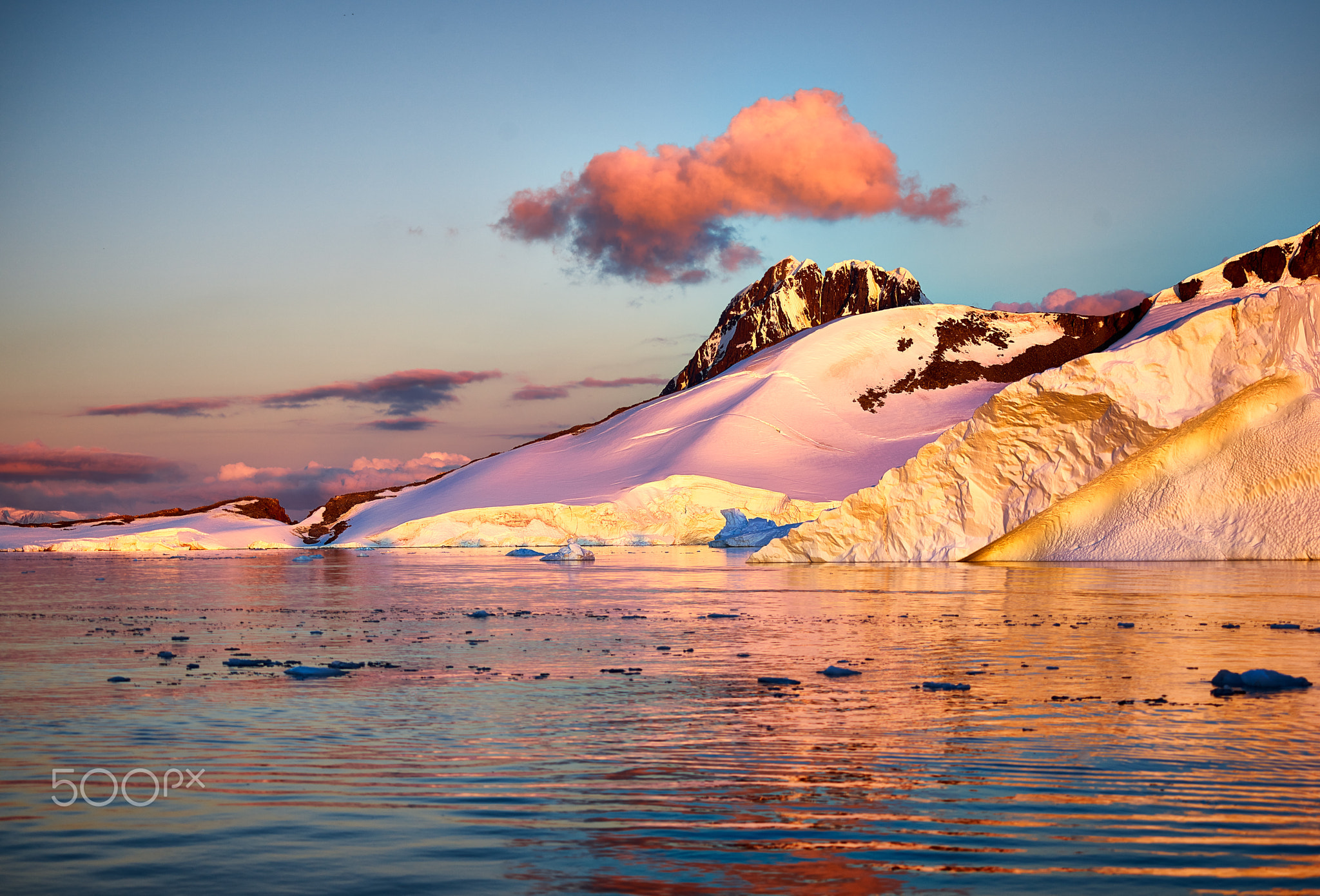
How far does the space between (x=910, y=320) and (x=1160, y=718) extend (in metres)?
109

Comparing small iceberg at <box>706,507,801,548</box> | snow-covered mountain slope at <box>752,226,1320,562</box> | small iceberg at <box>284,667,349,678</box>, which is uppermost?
→ snow-covered mountain slope at <box>752,226,1320,562</box>

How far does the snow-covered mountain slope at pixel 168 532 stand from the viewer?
67.9 metres

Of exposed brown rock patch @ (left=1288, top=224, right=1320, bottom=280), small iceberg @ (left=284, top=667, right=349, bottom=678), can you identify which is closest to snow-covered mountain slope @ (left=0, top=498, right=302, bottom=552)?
small iceberg @ (left=284, top=667, right=349, bottom=678)

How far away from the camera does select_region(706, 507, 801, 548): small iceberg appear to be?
51.5 metres

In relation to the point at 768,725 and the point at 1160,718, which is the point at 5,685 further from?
the point at 1160,718

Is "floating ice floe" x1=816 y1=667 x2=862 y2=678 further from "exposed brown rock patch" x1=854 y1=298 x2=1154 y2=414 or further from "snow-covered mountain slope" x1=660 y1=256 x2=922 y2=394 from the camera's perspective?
"snow-covered mountain slope" x1=660 y1=256 x2=922 y2=394

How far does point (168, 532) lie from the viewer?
228 ft

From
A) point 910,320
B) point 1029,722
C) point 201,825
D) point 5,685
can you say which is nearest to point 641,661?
point 1029,722

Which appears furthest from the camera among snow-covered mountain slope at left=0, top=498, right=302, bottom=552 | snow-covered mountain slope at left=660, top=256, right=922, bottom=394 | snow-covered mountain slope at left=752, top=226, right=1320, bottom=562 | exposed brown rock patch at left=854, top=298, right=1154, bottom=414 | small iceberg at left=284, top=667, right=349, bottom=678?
snow-covered mountain slope at left=660, top=256, right=922, bottom=394

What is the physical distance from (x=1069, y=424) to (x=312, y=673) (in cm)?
2323

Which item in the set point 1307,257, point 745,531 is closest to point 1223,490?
point 745,531

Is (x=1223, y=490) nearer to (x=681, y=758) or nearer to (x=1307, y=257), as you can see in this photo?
(x=681, y=758)

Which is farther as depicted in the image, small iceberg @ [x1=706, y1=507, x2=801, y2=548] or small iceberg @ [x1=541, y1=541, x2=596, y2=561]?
small iceberg @ [x1=706, y1=507, x2=801, y2=548]

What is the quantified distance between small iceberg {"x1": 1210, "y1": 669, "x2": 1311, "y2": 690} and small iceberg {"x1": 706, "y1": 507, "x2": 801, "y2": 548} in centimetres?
4008
